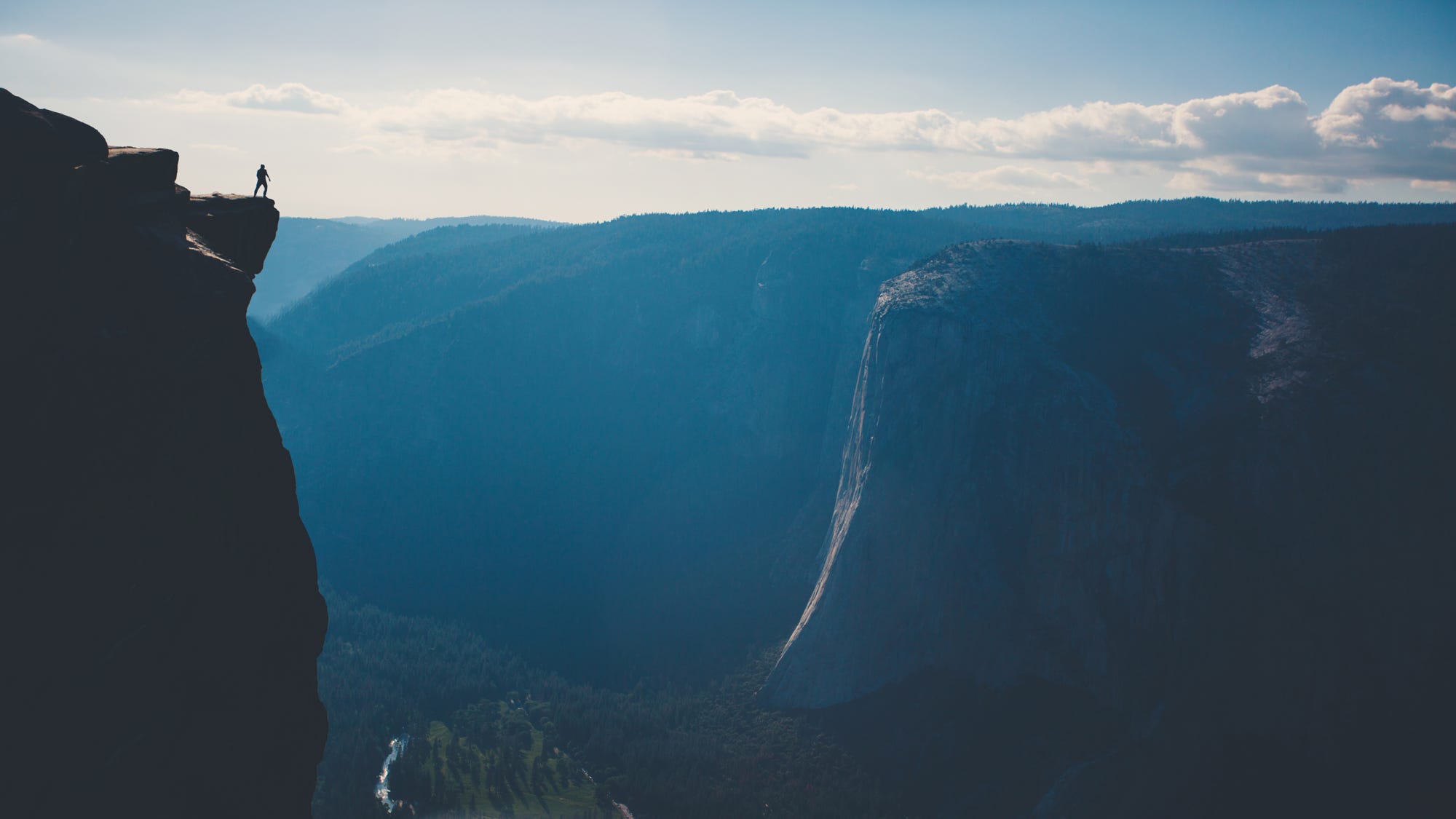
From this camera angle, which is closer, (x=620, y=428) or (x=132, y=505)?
(x=132, y=505)

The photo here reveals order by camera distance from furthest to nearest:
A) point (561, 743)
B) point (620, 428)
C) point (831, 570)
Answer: point (620, 428)
point (831, 570)
point (561, 743)

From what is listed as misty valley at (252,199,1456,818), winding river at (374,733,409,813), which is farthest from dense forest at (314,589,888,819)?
winding river at (374,733,409,813)

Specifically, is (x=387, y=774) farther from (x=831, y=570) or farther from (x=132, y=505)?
(x=132, y=505)

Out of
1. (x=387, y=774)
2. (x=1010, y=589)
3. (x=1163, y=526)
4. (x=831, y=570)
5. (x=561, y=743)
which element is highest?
(x=1163, y=526)

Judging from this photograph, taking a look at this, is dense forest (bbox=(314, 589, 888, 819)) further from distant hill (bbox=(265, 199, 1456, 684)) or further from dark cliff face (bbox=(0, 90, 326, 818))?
dark cliff face (bbox=(0, 90, 326, 818))

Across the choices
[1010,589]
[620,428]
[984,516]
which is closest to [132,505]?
[1010,589]

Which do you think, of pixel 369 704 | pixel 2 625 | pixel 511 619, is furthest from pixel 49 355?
pixel 511 619
